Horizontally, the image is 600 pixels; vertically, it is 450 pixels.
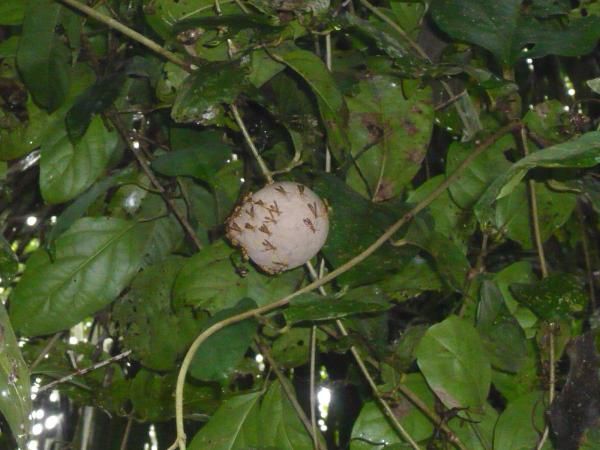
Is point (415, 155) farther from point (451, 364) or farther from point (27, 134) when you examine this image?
point (27, 134)

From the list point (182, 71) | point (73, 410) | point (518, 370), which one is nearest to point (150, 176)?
point (182, 71)

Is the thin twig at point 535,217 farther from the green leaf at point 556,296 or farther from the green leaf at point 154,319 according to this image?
the green leaf at point 154,319

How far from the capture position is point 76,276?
860 millimetres

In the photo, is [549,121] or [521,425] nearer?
[521,425]

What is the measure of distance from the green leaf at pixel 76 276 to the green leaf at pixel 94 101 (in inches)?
5.3

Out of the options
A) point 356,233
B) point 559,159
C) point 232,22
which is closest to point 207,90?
point 232,22

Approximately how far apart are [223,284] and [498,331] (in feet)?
0.82

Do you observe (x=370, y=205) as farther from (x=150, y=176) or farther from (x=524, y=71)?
(x=524, y=71)

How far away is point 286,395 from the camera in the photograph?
0.83m

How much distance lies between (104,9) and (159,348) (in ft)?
1.07

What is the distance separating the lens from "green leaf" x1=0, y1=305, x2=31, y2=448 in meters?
0.56

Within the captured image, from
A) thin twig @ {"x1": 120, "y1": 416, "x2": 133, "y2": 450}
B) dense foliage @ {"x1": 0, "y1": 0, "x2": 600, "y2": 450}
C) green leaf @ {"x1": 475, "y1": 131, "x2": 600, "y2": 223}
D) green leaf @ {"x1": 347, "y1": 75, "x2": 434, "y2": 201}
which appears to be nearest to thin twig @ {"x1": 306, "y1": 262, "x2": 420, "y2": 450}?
dense foliage @ {"x1": 0, "y1": 0, "x2": 600, "y2": 450}

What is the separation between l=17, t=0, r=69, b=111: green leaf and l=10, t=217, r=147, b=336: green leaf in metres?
0.13

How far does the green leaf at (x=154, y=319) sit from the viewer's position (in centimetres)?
89
